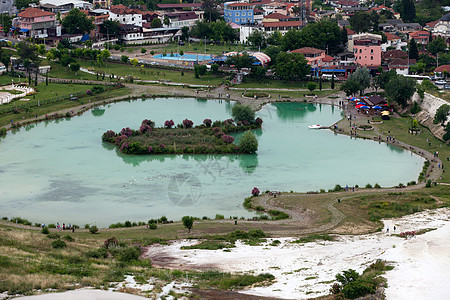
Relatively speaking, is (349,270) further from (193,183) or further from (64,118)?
(64,118)

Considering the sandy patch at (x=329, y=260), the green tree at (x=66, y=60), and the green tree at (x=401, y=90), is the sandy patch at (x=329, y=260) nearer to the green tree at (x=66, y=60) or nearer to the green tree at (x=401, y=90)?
the green tree at (x=401, y=90)

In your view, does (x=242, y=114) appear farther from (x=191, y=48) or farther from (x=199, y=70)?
(x=191, y=48)

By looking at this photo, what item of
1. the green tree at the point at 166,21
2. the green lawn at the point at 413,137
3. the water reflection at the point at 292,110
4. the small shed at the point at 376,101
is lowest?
the green lawn at the point at 413,137

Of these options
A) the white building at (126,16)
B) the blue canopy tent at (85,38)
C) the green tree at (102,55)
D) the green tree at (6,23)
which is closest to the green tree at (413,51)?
the green tree at (102,55)

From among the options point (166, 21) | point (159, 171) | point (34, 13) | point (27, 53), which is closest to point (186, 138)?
point (159, 171)

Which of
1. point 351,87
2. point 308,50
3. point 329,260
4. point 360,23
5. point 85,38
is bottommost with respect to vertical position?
point 329,260

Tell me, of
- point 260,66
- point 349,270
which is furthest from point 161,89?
point 349,270
